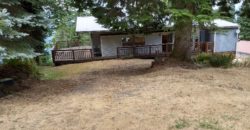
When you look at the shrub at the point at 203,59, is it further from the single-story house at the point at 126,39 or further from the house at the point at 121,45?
the single-story house at the point at 126,39

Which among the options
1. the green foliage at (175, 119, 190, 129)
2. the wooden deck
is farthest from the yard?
the wooden deck

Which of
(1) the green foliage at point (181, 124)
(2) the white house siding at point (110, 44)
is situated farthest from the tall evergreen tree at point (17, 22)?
(2) the white house siding at point (110, 44)

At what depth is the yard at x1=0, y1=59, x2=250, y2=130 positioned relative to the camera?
5516 millimetres

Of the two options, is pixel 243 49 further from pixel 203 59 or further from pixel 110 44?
pixel 203 59

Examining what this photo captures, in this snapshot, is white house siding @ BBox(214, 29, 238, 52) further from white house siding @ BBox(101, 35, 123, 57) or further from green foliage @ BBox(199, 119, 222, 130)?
green foliage @ BBox(199, 119, 222, 130)

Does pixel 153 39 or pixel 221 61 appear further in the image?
pixel 153 39

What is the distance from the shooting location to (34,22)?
8.45 metres

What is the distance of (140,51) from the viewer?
25.0 m

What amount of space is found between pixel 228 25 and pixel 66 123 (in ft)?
78.3

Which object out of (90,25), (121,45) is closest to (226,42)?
(121,45)

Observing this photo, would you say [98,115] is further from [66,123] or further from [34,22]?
[34,22]

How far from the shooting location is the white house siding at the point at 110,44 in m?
25.4

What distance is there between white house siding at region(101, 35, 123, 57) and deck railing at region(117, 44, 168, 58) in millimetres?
945

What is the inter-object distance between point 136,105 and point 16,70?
5727mm
